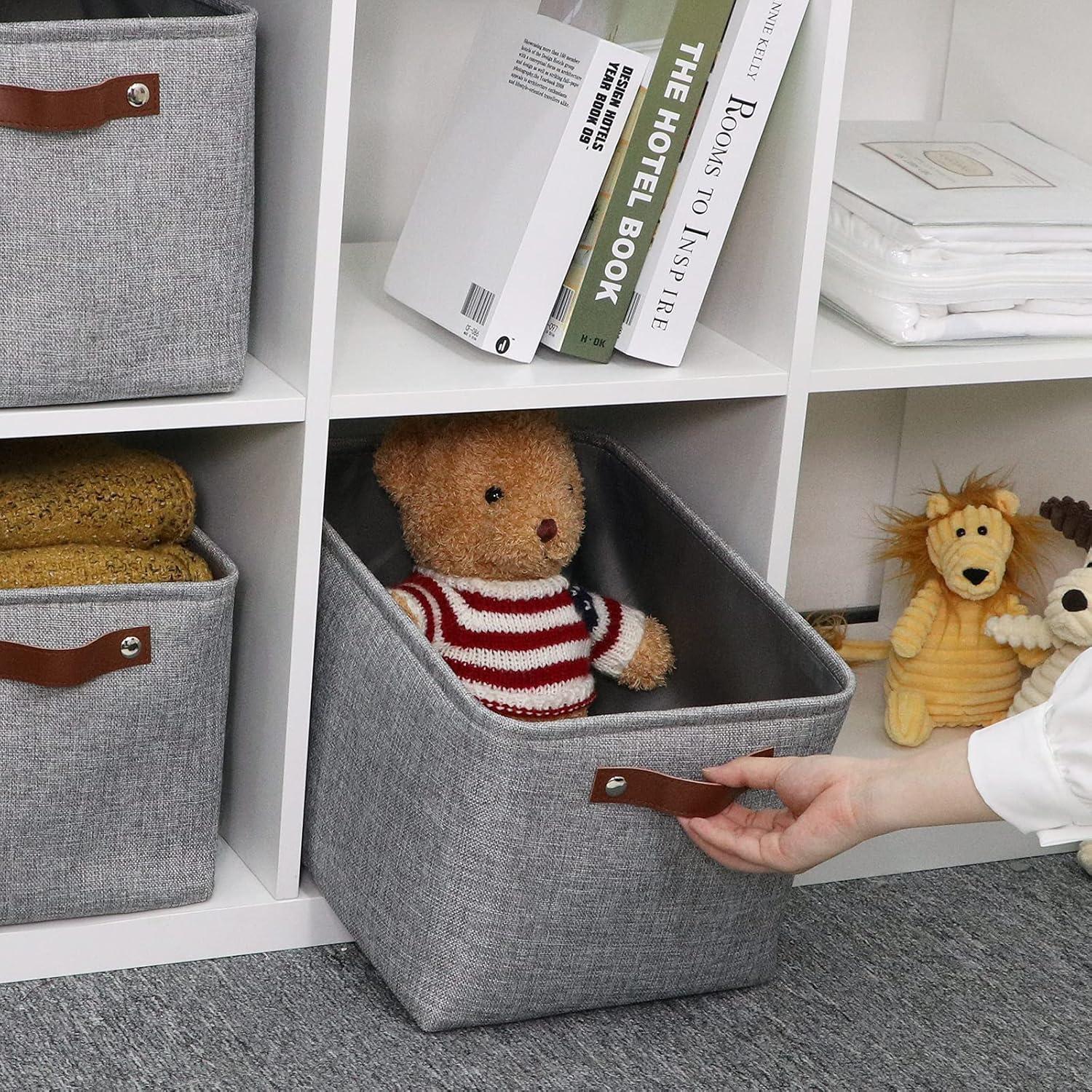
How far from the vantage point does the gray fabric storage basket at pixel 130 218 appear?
0.93 metres

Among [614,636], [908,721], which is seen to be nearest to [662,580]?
[614,636]

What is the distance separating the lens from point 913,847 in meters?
1.34

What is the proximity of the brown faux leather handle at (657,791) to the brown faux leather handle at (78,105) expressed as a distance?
1.59ft

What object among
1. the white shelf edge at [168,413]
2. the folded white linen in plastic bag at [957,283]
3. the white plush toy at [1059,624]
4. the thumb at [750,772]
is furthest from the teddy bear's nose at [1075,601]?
the white shelf edge at [168,413]

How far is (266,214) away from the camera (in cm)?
110

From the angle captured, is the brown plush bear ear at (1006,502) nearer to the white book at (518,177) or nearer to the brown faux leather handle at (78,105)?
the white book at (518,177)

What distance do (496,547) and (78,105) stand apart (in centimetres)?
44

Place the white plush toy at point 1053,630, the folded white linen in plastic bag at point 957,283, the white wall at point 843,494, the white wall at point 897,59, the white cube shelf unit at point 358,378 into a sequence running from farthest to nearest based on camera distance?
the white wall at point 843,494, the white wall at point 897,59, the white plush toy at point 1053,630, the folded white linen in plastic bag at point 957,283, the white cube shelf unit at point 358,378

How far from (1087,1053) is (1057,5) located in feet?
2.89

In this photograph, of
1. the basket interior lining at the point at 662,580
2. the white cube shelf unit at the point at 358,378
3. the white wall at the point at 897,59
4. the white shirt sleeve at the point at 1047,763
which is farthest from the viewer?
the white wall at the point at 897,59

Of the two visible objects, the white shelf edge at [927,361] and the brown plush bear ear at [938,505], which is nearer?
the white shelf edge at [927,361]

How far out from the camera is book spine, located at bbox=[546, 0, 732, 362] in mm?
1078

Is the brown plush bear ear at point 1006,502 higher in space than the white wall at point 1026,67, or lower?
lower

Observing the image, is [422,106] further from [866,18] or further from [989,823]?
[989,823]
